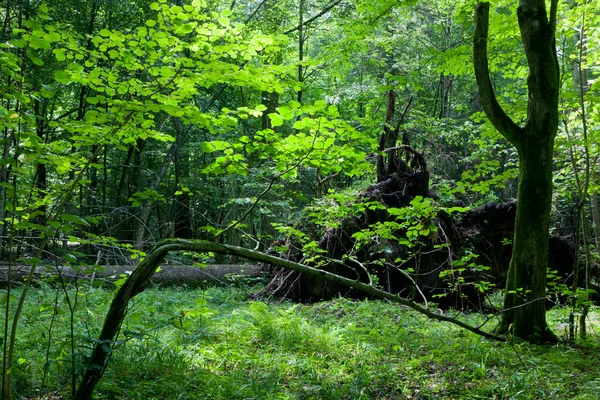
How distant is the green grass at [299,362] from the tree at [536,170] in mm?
494

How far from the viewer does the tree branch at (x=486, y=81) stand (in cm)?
538

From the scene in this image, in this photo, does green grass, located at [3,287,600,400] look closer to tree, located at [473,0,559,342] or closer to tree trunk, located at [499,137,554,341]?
tree trunk, located at [499,137,554,341]

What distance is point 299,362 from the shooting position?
15.1 feet

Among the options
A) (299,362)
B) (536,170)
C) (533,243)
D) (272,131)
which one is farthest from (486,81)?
(299,362)

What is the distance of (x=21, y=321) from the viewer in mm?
5707

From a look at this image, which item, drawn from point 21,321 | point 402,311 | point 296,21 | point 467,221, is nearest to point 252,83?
point 21,321

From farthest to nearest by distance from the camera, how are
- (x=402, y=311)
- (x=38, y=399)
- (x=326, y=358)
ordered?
(x=402, y=311), (x=326, y=358), (x=38, y=399)

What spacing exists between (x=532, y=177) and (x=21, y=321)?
22.8 ft

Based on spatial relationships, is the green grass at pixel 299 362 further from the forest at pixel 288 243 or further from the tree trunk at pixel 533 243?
the tree trunk at pixel 533 243

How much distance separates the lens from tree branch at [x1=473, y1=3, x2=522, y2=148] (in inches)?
212

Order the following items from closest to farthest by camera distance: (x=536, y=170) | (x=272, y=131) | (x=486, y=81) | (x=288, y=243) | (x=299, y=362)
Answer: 1. (x=272, y=131)
2. (x=299, y=362)
3. (x=536, y=170)
4. (x=486, y=81)
5. (x=288, y=243)

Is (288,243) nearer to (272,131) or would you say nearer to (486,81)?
(486,81)

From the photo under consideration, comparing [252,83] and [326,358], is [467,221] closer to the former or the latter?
[326,358]

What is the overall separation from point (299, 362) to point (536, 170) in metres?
3.67
